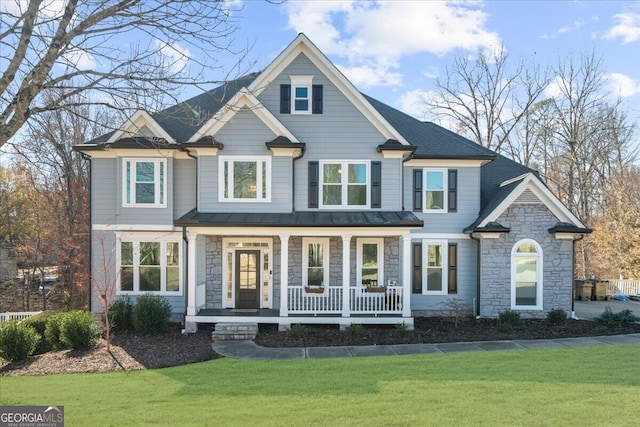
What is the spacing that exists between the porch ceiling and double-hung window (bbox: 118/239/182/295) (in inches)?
70.1

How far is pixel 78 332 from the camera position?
10.5 m

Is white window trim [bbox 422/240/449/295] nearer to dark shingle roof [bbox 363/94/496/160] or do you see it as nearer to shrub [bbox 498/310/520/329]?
shrub [bbox 498/310/520/329]

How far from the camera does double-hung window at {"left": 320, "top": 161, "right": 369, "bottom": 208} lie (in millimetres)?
13266

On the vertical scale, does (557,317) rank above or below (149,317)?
below

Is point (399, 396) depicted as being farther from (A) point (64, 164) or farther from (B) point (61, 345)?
(A) point (64, 164)

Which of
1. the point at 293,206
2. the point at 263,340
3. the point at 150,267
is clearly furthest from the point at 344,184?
the point at 150,267

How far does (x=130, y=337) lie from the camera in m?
11.5

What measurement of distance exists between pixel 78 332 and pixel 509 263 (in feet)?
44.8

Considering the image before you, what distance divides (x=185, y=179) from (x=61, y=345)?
20.1ft

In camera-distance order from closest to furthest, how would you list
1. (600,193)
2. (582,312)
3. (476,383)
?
(476,383) → (582,312) → (600,193)

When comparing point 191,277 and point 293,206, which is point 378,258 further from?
point 191,277

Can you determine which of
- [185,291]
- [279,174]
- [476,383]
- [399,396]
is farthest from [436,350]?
[185,291]

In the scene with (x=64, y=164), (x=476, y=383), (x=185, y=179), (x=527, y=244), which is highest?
(x=64, y=164)

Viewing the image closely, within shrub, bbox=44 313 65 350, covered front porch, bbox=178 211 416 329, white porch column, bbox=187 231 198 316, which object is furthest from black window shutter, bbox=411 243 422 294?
shrub, bbox=44 313 65 350
